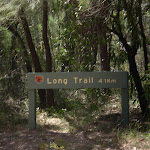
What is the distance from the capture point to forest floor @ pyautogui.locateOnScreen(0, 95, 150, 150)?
4289 mm

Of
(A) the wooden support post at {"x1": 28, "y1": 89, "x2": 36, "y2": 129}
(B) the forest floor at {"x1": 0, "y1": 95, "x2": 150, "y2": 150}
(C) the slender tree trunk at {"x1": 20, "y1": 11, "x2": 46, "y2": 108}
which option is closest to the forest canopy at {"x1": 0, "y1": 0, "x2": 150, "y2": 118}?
(C) the slender tree trunk at {"x1": 20, "y1": 11, "x2": 46, "y2": 108}

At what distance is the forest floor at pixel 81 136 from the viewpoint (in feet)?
14.1

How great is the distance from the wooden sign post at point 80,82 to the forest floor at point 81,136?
40cm

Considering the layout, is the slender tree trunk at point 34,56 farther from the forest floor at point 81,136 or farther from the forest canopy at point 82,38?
the forest floor at point 81,136

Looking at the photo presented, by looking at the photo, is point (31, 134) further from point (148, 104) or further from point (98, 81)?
point (148, 104)

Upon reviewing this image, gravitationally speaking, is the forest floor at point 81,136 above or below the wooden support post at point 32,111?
below

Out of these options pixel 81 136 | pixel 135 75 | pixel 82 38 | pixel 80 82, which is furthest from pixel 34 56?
pixel 81 136

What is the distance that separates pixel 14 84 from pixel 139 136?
15.0ft

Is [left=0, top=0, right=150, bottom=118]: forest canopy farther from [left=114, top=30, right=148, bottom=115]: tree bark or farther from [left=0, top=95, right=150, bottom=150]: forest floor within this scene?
[left=0, top=95, right=150, bottom=150]: forest floor

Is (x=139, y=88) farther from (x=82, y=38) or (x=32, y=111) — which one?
(x=32, y=111)

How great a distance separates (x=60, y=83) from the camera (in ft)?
17.8

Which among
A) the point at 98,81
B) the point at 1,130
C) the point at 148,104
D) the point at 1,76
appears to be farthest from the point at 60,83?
the point at 1,76

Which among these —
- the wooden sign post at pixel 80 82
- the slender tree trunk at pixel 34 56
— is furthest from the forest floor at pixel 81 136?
the slender tree trunk at pixel 34 56

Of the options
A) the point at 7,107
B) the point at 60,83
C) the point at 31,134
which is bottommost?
the point at 31,134
